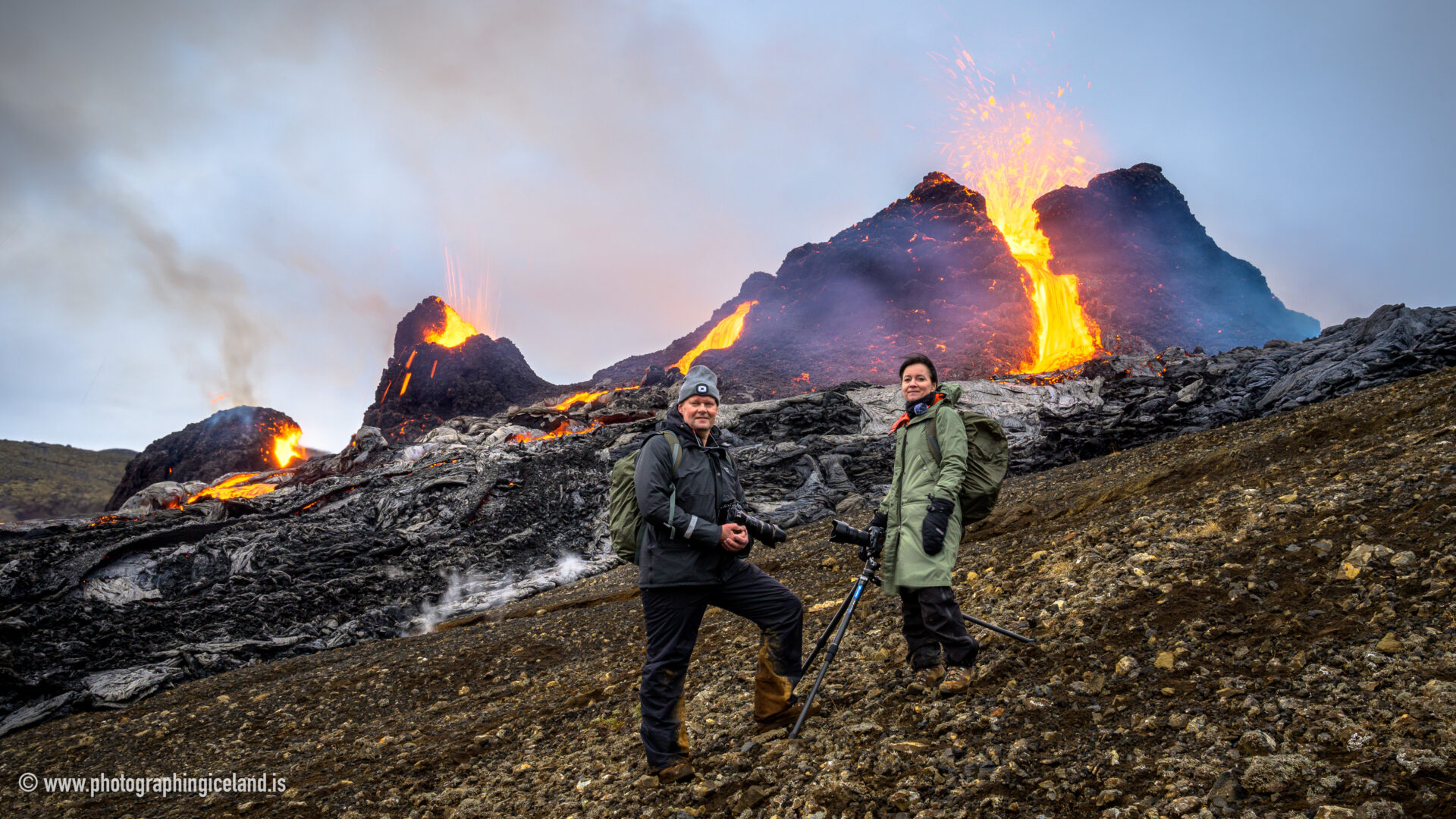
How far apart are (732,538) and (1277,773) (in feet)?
9.15

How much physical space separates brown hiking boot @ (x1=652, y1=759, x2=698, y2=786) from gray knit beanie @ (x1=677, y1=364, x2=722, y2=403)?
94.7 inches

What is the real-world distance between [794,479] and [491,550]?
925 centimetres

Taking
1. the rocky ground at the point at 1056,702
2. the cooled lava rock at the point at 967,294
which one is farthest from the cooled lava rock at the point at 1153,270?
the rocky ground at the point at 1056,702

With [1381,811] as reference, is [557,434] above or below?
above

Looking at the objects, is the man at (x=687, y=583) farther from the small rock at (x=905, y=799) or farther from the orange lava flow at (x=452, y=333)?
the orange lava flow at (x=452, y=333)

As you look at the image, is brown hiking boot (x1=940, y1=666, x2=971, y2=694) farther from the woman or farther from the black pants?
the black pants

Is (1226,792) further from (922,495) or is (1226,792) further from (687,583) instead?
(687,583)

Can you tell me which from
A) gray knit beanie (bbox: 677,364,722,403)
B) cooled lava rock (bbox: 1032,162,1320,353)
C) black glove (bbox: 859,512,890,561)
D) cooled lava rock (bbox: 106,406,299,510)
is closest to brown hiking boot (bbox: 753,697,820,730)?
black glove (bbox: 859,512,890,561)

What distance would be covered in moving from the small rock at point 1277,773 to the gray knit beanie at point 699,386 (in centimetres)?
338

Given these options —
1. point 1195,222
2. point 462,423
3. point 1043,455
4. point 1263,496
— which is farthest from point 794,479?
point 1195,222

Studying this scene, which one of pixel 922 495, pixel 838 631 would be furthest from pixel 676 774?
pixel 922 495

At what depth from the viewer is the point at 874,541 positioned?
4742mm

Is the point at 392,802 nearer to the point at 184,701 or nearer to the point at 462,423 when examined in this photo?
the point at 184,701

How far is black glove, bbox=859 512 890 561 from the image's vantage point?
15.5 feet
